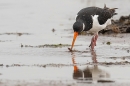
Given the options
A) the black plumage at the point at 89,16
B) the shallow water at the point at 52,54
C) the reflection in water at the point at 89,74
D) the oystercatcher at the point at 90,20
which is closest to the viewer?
the reflection in water at the point at 89,74

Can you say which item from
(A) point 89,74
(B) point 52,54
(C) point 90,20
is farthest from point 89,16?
(A) point 89,74

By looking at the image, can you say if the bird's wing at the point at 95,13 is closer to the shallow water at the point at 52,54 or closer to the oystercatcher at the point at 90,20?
the oystercatcher at the point at 90,20

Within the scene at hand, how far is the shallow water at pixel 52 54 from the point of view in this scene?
1006cm

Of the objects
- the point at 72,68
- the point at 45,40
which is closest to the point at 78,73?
the point at 72,68

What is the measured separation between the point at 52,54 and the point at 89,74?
8.35ft

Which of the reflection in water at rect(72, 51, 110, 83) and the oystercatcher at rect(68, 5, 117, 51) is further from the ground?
the oystercatcher at rect(68, 5, 117, 51)

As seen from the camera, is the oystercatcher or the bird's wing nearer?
the oystercatcher

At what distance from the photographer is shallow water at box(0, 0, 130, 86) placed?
1006cm

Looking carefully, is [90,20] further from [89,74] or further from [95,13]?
[89,74]

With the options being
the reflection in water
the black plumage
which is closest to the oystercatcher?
the black plumage

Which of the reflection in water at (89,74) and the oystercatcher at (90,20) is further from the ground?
the oystercatcher at (90,20)

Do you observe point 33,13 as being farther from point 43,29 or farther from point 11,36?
point 11,36

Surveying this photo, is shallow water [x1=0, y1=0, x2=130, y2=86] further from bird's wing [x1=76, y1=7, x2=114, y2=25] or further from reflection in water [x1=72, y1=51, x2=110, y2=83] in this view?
bird's wing [x1=76, y1=7, x2=114, y2=25]

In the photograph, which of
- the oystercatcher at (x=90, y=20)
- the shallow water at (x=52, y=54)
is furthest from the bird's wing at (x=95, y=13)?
the shallow water at (x=52, y=54)
